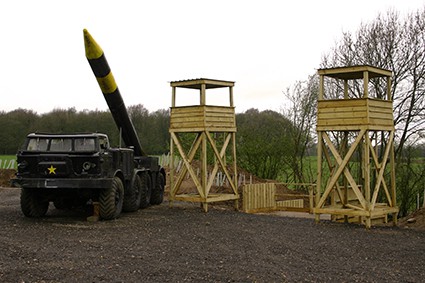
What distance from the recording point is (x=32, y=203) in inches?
673

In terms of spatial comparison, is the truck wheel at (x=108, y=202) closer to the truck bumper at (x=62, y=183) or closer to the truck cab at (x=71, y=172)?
the truck cab at (x=71, y=172)

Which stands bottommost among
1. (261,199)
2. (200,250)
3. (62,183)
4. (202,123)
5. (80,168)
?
(200,250)

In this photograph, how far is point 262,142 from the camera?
38219 millimetres

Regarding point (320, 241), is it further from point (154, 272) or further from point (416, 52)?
point (416, 52)

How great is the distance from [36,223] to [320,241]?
7457mm

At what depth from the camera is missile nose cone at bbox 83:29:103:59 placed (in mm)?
16606

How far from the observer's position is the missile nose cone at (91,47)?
1661cm

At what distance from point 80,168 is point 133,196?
360 cm

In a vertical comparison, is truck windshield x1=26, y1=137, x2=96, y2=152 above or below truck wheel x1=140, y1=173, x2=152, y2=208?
above

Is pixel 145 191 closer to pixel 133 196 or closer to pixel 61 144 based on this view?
pixel 133 196

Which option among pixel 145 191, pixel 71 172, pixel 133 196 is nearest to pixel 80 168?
pixel 71 172

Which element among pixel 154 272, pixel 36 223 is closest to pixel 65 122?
pixel 36 223

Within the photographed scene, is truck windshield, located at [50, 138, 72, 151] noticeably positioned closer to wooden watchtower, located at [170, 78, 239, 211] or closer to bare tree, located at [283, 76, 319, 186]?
wooden watchtower, located at [170, 78, 239, 211]

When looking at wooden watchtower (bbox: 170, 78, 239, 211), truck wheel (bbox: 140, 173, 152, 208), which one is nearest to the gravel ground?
wooden watchtower (bbox: 170, 78, 239, 211)
